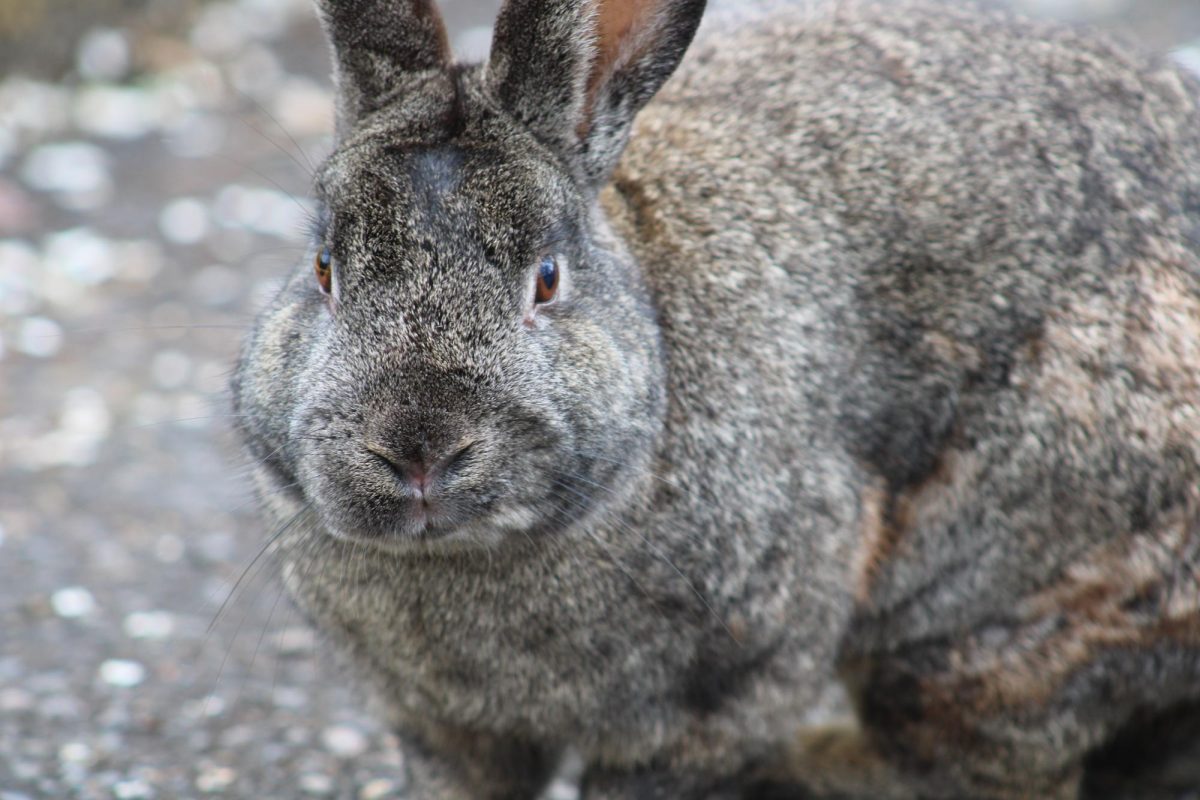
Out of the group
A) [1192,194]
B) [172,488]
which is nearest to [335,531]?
[1192,194]

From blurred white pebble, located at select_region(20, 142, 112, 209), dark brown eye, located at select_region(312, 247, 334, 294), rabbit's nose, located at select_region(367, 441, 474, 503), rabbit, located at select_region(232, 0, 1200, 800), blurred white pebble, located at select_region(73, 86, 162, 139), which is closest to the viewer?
rabbit's nose, located at select_region(367, 441, 474, 503)

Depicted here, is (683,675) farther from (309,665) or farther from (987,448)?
(309,665)

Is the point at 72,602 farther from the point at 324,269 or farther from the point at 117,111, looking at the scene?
the point at 117,111

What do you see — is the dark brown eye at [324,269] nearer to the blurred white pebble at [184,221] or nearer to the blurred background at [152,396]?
the blurred background at [152,396]

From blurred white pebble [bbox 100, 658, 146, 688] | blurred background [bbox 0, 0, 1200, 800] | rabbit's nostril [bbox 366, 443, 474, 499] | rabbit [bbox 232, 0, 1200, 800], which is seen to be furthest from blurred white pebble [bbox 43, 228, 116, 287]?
rabbit's nostril [bbox 366, 443, 474, 499]

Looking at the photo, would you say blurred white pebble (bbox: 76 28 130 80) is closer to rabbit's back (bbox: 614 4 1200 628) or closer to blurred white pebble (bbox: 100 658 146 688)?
blurred white pebble (bbox: 100 658 146 688)

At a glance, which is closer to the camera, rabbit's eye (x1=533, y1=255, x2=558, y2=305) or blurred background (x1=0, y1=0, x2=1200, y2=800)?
rabbit's eye (x1=533, y1=255, x2=558, y2=305)

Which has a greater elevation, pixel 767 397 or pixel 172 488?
pixel 767 397
